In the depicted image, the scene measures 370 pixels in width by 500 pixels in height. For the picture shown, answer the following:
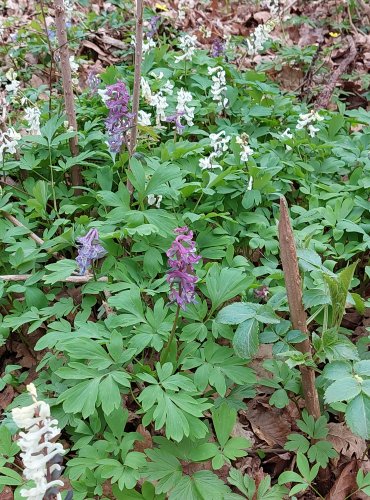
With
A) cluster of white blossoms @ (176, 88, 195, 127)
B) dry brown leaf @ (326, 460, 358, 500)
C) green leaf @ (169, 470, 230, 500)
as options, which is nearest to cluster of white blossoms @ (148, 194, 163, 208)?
cluster of white blossoms @ (176, 88, 195, 127)

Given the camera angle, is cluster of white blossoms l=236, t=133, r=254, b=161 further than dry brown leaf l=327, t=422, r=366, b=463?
Yes

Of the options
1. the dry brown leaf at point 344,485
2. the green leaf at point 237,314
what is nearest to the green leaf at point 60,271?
the green leaf at point 237,314

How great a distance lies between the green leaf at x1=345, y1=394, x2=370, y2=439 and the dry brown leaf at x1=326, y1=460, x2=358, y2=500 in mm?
586

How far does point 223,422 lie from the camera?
211 cm

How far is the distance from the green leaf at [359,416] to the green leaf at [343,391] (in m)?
0.03

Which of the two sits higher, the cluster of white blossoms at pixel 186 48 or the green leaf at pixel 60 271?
the cluster of white blossoms at pixel 186 48

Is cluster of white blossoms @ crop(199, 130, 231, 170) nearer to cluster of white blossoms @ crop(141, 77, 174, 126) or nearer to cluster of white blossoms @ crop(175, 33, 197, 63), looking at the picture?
cluster of white blossoms @ crop(141, 77, 174, 126)

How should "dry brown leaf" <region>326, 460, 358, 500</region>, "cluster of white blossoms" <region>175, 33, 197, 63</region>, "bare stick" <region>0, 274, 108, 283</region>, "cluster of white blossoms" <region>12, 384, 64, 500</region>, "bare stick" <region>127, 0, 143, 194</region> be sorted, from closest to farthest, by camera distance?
"cluster of white blossoms" <region>12, 384, 64, 500</region>
"dry brown leaf" <region>326, 460, 358, 500</region>
"bare stick" <region>0, 274, 108, 283</region>
"bare stick" <region>127, 0, 143, 194</region>
"cluster of white blossoms" <region>175, 33, 197, 63</region>

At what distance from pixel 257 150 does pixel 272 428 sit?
1913 mm

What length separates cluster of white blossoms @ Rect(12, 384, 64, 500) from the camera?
4.26 feet

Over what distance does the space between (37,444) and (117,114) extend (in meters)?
2.07

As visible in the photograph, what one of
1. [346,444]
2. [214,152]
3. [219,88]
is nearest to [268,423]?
[346,444]

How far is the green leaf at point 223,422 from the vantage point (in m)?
2.09

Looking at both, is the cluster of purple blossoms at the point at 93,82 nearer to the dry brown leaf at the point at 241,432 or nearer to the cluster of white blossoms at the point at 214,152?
the cluster of white blossoms at the point at 214,152
